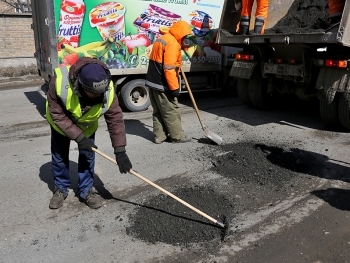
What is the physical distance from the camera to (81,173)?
3871 mm

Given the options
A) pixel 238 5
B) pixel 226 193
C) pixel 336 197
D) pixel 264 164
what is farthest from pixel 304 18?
pixel 226 193

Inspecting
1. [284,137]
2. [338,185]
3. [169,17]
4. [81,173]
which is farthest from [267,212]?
[169,17]

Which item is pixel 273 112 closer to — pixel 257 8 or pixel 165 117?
pixel 257 8

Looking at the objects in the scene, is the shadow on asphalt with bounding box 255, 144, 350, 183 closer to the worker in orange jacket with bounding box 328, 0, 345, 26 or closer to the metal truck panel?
the metal truck panel

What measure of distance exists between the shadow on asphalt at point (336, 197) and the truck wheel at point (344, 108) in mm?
2341

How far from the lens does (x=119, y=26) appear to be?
7.26m

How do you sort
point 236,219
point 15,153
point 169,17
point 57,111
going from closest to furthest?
1. point 57,111
2. point 236,219
3. point 15,153
4. point 169,17

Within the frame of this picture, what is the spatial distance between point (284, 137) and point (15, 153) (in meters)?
4.18

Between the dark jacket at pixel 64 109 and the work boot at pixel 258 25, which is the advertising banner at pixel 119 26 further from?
the dark jacket at pixel 64 109

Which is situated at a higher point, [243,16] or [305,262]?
[243,16]

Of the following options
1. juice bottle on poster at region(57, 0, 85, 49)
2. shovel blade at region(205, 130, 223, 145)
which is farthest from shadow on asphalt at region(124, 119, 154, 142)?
juice bottle on poster at region(57, 0, 85, 49)

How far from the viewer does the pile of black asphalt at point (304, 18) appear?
687 centimetres

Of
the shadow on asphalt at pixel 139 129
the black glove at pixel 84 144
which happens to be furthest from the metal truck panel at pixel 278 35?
the black glove at pixel 84 144

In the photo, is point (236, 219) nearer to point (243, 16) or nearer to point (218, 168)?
point (218, 168)
